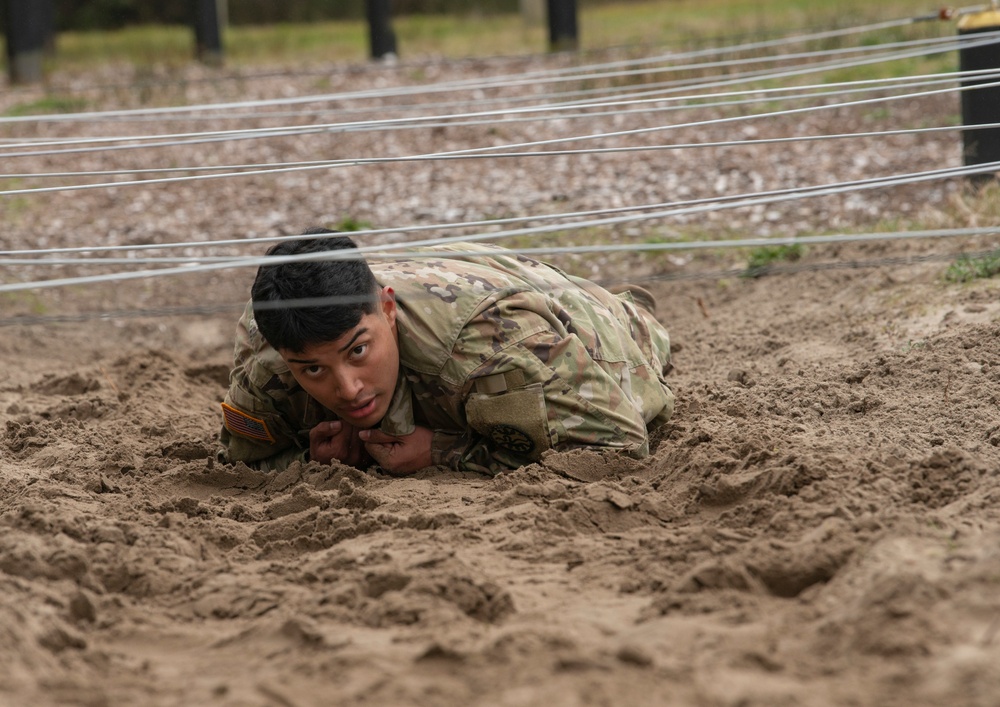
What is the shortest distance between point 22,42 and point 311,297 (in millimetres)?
9005

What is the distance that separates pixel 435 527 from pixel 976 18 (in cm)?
395

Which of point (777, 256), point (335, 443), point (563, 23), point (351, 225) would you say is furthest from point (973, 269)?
point (563, 23)

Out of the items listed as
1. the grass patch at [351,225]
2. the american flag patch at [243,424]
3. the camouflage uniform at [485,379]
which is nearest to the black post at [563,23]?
the grass patch at [351,225]

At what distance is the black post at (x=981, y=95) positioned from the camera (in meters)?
5.29

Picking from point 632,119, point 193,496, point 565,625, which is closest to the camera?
point 565,625

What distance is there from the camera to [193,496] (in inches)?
141

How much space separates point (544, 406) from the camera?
11.5 feet

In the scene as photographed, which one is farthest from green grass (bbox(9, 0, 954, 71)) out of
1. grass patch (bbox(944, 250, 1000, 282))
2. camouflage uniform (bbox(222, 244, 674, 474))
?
camouflage uniform (bbox(222, 244, 674, 474))

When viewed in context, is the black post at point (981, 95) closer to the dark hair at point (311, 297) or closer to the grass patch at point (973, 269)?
the grass patch at point (973, 269)

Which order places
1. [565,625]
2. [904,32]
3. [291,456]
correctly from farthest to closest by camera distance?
[904,32], [291,456], [565,625]

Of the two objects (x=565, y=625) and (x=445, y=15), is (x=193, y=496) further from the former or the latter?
(x=445, y=15)

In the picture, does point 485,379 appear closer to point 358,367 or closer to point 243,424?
point 358,367

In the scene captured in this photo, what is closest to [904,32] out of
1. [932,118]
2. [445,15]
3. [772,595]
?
[932,118]

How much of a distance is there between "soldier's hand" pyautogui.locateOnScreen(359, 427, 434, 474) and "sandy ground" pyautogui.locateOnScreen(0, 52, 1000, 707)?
66mm
